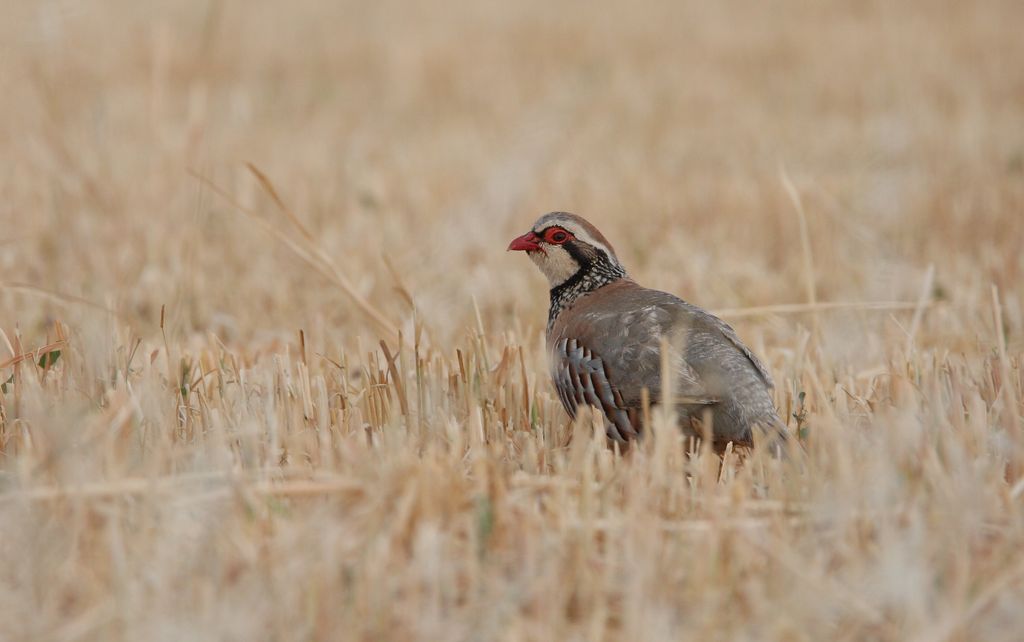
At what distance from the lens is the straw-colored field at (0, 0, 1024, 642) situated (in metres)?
2.27

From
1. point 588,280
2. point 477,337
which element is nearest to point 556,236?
point 588,280

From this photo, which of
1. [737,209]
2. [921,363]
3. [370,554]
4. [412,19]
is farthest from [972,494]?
[412,19]

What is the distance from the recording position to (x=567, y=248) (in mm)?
4090

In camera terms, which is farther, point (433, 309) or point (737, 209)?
point (737, 209)

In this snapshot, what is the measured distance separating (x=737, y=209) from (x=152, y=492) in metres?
5.68

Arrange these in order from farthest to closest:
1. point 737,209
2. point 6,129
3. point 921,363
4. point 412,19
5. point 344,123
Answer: point 412,19
point 344,123
point 6,129
point 737,209
point 921,363

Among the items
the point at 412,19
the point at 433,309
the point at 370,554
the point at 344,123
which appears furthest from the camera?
the point at 412,19

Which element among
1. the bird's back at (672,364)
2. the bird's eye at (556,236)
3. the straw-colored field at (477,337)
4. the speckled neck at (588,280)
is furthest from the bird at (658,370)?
the bird's eye at (556,236)

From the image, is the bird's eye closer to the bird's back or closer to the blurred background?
the bird's back

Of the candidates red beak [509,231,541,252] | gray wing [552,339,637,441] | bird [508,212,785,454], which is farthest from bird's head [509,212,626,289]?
gray wing [552,339,637,441]

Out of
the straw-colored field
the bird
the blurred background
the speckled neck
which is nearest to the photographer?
the straw-colored field

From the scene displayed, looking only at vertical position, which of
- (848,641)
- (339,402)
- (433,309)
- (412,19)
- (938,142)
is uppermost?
(412,19)

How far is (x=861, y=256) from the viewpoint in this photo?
256 inches

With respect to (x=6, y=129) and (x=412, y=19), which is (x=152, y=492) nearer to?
(x=6, y=129)
